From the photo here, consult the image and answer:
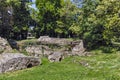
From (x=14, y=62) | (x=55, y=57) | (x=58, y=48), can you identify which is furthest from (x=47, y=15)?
(x=14, y=62)

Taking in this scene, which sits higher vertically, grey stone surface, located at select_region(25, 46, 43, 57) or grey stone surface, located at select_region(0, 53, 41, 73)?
grey stone surface, located at select_region(0, 53, 41, 73)

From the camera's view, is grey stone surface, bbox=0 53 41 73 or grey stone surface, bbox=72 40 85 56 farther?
grey stone surface, bbox=72 40 85 56

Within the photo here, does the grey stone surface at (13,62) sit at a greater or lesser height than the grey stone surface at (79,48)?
greater

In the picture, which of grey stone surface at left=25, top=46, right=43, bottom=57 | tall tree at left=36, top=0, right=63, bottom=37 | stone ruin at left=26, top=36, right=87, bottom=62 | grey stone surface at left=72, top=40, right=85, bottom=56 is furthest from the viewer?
tall tree at left=36, top=0, right=63, bottom=37

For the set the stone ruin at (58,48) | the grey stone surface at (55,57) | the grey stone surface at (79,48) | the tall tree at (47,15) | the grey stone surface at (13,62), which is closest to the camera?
the grey stone surface at (13,62)

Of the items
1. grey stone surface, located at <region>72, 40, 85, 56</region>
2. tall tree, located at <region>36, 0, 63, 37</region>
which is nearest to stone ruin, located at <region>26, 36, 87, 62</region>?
grey stone surface, located at <region>72, 40, 85, 56</region>

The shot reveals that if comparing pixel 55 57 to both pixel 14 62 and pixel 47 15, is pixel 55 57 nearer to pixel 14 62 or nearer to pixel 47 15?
pixel 14 62

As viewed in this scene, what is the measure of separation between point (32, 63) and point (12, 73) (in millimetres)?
4518

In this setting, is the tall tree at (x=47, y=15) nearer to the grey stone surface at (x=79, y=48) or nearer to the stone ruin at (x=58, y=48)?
the stone ruin at (x=58, y=48)

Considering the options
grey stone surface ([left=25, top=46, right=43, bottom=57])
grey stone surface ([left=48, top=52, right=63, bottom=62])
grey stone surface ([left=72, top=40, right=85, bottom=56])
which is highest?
grey stone surface ([left=48, top=52, right=63, bottom=62])

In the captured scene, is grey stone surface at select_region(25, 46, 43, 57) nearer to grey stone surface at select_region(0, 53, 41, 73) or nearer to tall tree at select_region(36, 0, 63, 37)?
grey stone surface at select_region(0, 53, 41, 73)

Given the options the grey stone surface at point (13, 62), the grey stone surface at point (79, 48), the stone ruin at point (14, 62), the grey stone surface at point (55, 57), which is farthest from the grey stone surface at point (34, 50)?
the grey stone surface at point (13, 62)

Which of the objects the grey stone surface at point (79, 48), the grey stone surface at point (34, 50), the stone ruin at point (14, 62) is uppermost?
the stone ruin at point (14, 62)

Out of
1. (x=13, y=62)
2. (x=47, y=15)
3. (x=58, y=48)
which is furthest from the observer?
(x=47, y=15)
